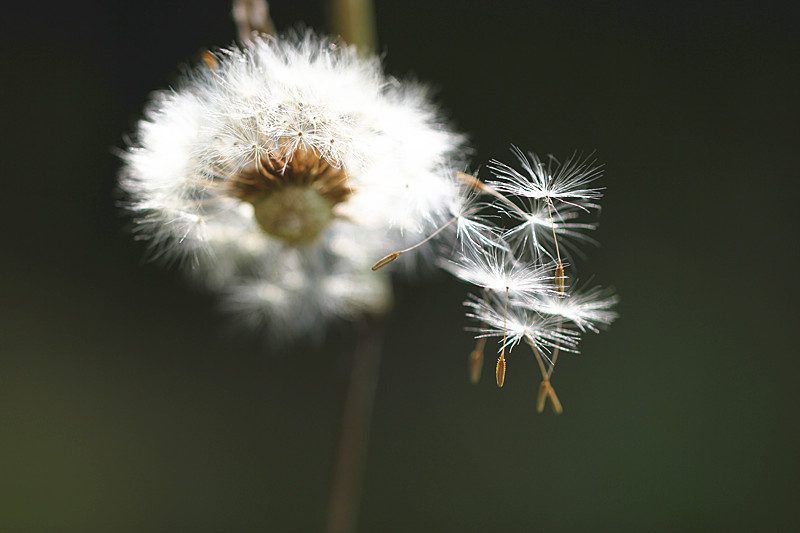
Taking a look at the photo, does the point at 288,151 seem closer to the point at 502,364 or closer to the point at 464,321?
the point at 502,364

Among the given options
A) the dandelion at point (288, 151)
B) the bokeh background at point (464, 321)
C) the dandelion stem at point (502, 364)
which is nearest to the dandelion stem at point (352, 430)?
the dandelion at point (288, 151)

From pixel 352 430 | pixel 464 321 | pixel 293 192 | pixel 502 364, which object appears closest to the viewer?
pixel 502 364

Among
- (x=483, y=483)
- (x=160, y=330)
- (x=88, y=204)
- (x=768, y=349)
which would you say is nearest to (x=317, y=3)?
(x=88, y=204)

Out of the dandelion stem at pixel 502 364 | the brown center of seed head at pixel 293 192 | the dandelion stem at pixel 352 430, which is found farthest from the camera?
the dandelion stem at pixel 352 430

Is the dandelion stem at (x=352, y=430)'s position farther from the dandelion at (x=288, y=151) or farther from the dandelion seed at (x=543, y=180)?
the dandelion seed at (x=543, y=180)

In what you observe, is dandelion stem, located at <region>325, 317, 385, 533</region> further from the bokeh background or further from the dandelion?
the bokeh background

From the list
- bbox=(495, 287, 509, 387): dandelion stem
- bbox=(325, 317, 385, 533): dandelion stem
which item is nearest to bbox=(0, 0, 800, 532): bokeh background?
bbox=(325, 317, 385, 533): dandelion stem

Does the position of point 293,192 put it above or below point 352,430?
above

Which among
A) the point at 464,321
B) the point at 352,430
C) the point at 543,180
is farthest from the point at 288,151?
the point at 464,321
